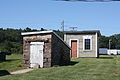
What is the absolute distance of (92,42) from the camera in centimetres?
4209

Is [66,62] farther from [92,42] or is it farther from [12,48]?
[12,48]

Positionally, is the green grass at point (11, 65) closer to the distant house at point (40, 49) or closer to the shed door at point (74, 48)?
the distant house at point (40, 49)

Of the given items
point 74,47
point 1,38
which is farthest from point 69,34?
point 1,38

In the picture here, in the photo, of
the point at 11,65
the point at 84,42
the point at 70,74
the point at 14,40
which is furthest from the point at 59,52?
the point at 14,40

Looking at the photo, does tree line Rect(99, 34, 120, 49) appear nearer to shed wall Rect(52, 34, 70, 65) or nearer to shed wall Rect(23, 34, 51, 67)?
shed wall Rect(52, 34, 70, 65)

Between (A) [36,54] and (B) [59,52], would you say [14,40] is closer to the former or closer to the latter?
(B) [59,52]

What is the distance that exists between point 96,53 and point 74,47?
2.69m

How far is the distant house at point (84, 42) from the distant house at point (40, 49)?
14.5 meters

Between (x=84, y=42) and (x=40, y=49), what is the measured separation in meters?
16.3

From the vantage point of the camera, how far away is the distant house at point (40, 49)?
26391 mm

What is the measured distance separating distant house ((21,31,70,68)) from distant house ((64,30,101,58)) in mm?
14520

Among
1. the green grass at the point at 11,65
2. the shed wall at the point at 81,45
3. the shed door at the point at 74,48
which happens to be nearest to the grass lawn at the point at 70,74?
the green grass at the point at 11,65

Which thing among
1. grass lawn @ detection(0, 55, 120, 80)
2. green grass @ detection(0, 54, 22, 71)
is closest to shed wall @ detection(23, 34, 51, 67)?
green grass @ detection(0, 54, 22, 71)

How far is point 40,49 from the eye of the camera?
2675 cm
